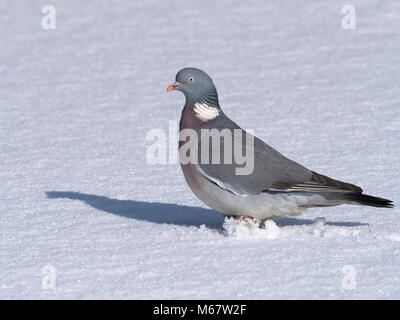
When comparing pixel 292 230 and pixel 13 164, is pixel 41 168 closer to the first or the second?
pixel 13 164

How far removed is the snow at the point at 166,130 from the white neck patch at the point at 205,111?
0.78 metres

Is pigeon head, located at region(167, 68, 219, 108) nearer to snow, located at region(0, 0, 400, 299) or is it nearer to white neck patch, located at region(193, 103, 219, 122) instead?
white neck patch, located at region(193, 103, 219, 122)

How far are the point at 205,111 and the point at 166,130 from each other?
8.85 ft

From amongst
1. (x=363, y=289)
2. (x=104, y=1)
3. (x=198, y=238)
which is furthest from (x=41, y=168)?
(x=104, y=1)

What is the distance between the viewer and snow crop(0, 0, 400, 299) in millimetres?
5020

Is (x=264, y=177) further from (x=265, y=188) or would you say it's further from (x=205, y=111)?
(x=205, y=111)

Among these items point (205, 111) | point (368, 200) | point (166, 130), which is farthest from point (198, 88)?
point (166, 130)

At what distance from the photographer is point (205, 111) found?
19.8ft

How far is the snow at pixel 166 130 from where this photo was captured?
502 centimetres

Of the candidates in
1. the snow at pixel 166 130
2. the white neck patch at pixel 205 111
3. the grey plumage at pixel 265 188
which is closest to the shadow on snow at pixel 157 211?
the snow at pixel 166 130

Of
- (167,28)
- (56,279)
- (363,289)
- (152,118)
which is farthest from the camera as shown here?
(167,28)

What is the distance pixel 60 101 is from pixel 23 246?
14.0 feet

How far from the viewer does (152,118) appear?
9.05 m

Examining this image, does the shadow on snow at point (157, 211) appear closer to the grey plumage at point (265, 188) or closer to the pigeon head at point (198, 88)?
the grey plumage at point (265, 188)
